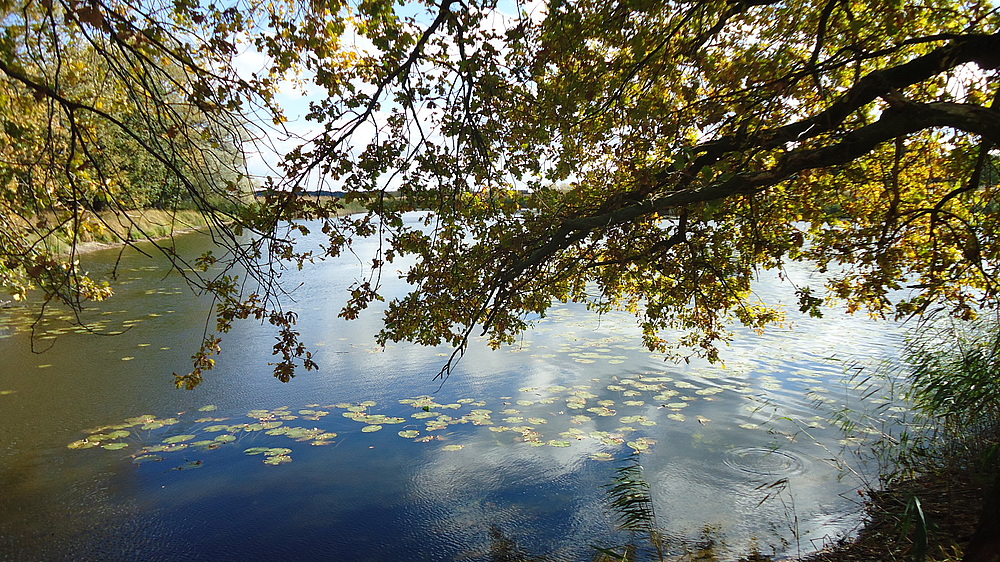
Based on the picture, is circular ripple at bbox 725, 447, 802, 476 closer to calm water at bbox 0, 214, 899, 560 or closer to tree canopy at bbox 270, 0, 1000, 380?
calm water at bbox 0, 214, 899, 560

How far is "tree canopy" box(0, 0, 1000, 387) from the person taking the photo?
317cm

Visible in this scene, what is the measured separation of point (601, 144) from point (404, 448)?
11.4 ft

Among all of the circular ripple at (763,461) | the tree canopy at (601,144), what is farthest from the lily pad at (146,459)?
the circular ripple at (763,461)

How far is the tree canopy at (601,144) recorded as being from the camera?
3170 millimetres

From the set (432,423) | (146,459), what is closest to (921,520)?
(432,423)

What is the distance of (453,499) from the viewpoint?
5.02 metres

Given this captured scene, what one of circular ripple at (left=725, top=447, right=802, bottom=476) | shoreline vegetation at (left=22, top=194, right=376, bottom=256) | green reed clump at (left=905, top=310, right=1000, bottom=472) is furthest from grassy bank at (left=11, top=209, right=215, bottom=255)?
green reed clump at (left=905, top=310, right=1000, bottom=472)

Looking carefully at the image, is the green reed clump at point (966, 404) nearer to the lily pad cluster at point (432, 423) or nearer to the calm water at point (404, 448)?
the calm water at point (404, 448)

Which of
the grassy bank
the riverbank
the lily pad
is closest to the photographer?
the grassy bank

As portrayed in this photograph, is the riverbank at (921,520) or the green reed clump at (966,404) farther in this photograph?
the green reed clump at (966,404)

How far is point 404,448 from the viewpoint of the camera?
5.89 meters

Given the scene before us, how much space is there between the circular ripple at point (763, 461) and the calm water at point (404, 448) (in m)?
0.02

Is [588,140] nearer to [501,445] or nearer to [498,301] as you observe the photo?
[498,301]

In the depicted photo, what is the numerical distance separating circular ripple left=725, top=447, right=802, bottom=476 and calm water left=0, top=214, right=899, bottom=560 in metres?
0.02
